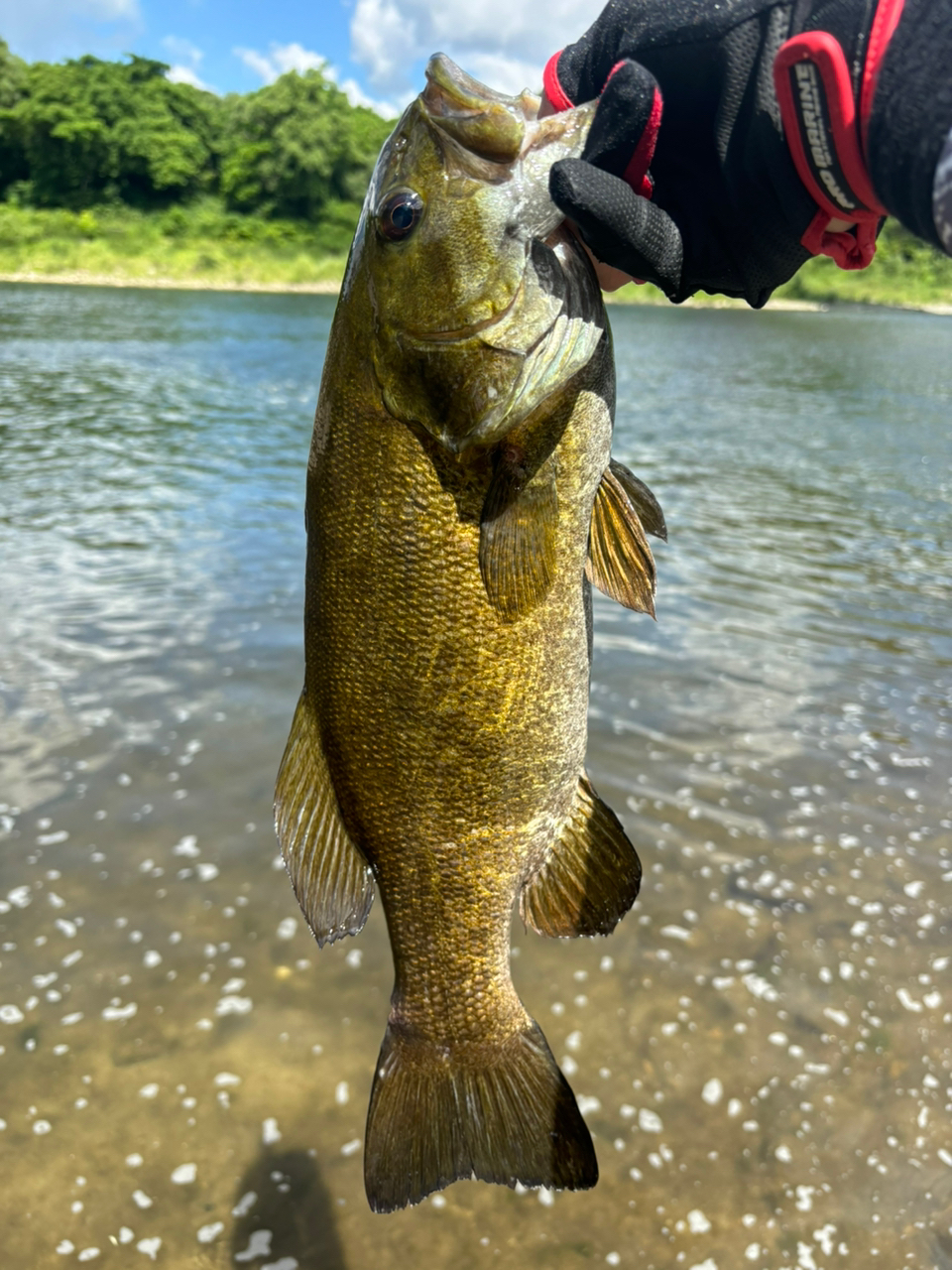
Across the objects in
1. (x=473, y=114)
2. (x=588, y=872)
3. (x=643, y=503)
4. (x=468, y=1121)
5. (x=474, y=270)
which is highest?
(x=473, y=114)

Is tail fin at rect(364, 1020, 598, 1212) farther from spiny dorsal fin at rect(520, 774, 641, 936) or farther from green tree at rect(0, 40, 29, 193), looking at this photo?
green tree at rect(0, 40, 29, 193)

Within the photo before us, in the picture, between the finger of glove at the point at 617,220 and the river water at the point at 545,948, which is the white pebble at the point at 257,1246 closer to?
the river water at the point at 545,948

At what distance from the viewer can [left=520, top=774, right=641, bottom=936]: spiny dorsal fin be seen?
7.57 ft

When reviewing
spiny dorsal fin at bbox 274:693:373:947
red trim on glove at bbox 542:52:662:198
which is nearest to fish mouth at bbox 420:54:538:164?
red trim on glove at bbox 542:52:662:198

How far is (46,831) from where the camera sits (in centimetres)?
500

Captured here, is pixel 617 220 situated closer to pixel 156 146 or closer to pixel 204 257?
pixel 204 257

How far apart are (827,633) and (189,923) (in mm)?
5984

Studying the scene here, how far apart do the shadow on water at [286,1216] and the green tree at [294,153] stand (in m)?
87.1

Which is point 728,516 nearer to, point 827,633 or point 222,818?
point 827,633

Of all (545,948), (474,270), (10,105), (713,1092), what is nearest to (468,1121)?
(713,1092)

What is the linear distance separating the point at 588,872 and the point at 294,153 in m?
92.7

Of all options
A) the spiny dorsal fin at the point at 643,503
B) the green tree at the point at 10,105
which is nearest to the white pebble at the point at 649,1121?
the spiny dorsal fin at the point at 643,503

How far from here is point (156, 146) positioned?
3250 inches

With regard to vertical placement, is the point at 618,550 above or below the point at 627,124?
below
